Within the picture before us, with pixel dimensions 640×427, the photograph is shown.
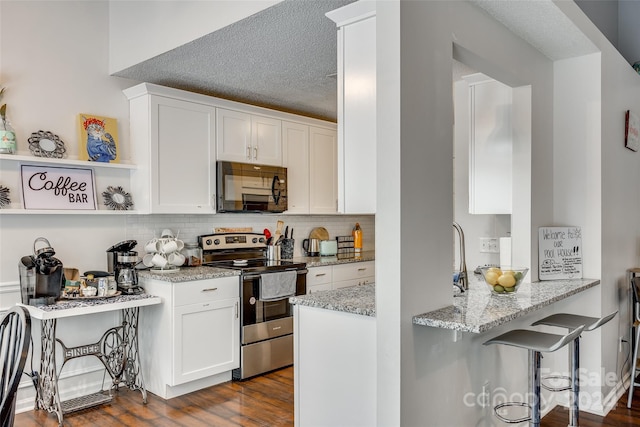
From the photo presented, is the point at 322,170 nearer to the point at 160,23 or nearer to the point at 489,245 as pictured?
the point at 489,245

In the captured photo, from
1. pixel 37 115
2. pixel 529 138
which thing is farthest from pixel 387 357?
pixel 37 115

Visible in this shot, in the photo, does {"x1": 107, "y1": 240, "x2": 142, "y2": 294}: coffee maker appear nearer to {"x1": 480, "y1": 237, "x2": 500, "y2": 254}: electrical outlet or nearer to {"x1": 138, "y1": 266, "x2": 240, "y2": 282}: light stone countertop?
{"x1": 138, "y1": 266, "x2": 240, "y2": 282}: light stone countertop

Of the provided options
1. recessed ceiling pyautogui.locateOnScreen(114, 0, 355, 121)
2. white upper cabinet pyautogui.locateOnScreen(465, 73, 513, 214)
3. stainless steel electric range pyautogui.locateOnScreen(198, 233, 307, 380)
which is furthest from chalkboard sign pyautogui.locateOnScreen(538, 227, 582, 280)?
stainless steel electric range pyautogui.locateOnScreen(198, 233, 307, 380)

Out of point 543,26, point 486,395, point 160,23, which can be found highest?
point 160,23

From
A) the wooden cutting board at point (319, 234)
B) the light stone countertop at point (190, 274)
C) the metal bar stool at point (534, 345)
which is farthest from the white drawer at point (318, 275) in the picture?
the metal bar stool at point (534, 345)

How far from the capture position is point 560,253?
308 cm

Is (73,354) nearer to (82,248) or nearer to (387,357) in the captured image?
(82,248)

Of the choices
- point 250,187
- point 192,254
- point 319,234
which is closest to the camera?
point 192,254

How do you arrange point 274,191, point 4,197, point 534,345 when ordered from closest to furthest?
1. point 534,345
2. point 4,197
3. point 274,191

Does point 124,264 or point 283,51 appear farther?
point 124,264

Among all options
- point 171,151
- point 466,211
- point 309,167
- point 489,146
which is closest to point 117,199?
Result: point 171,151

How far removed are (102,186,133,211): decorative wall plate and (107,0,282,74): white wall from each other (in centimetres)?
92

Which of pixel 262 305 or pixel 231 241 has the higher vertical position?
pixel 231 241

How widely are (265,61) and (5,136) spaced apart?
1.76 meters
